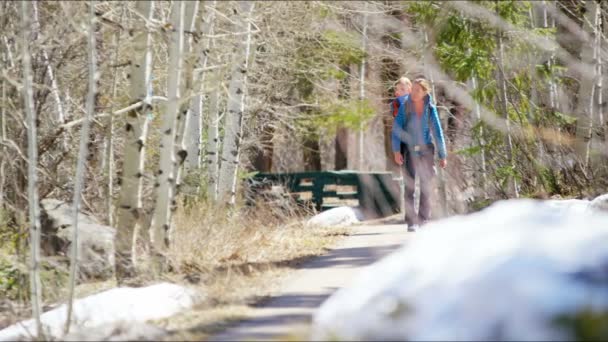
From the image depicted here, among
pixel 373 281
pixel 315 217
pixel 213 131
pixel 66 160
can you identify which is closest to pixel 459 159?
pixel 315 217

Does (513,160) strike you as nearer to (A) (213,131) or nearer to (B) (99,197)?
(A) (213,131)

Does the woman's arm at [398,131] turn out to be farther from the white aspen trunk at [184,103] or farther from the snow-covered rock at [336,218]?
the snow-covered rock at [336,218]

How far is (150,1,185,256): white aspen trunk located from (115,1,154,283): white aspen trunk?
0.22 m

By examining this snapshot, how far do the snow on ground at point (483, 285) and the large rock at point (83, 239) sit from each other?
5.98 metres

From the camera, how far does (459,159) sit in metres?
19.8

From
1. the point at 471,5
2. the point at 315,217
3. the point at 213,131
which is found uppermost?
the point at 471,5

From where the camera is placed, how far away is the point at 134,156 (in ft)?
36.3

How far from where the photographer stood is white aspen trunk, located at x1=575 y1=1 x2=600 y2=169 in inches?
640

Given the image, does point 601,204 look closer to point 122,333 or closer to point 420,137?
point 420,137

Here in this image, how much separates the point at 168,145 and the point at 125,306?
2.14m

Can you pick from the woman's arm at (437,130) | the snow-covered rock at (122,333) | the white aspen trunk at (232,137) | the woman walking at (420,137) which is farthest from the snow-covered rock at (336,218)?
the snow-covered rock at (122,333)

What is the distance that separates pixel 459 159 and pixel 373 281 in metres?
13.8

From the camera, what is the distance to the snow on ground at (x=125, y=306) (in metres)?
8.91

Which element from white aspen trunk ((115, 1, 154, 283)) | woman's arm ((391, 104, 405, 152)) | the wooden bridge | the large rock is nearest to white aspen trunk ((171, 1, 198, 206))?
white aspen trunk ((115, 1, 154, 283))
